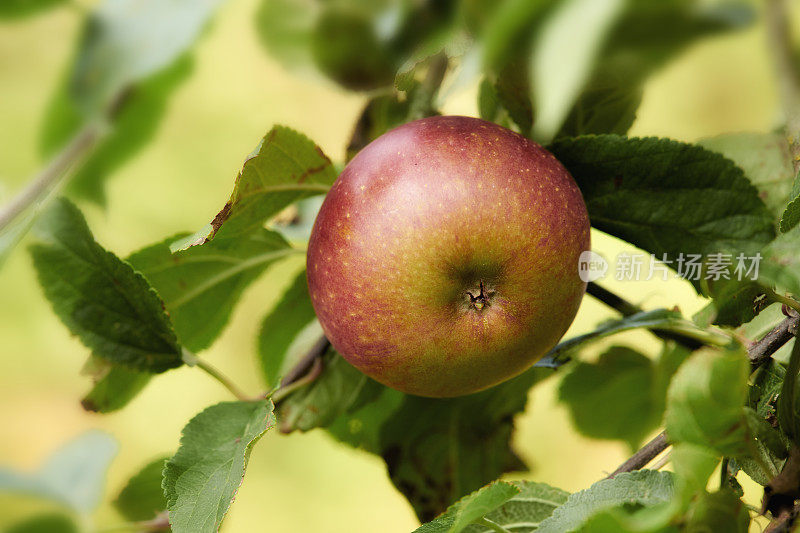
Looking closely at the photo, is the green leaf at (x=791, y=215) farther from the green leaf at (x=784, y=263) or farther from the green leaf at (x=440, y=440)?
the green leaf at (x=440, y=440)

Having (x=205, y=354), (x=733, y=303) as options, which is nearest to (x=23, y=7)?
(x=733, y=303)

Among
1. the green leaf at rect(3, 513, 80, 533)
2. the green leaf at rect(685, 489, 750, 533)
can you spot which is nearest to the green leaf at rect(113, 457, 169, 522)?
the green leaf at rect(3, 513, 80, 533)

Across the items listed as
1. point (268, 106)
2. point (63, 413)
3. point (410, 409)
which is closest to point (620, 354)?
point (410, 409)

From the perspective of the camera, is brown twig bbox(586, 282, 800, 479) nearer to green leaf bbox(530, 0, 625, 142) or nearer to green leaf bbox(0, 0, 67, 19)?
green leaf bbox(530, 0, 625, 142)

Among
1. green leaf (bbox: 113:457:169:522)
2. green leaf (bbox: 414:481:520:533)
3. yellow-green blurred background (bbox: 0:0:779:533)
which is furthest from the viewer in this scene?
yellow-green blurred background (bbox: 0:0:779:533)

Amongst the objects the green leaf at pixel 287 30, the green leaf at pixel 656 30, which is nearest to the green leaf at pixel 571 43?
the green leaf at pixel 656 30

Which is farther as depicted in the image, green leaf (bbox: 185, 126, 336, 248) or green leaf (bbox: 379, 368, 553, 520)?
green leaf (bbox: 379, 368, 553, 520)
